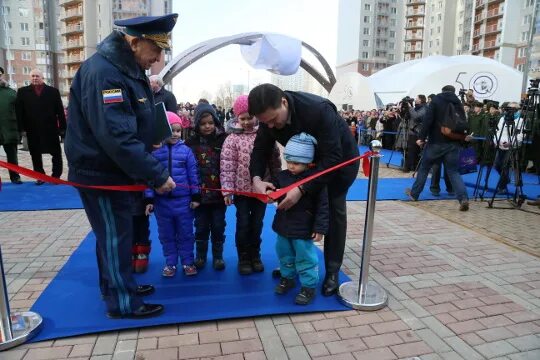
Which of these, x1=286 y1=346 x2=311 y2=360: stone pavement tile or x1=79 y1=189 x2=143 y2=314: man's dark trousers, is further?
x1=79 y1=189 x2=143 y2=314: man's dark trousers

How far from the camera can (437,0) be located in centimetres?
7331

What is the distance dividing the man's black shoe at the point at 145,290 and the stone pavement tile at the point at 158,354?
79cm

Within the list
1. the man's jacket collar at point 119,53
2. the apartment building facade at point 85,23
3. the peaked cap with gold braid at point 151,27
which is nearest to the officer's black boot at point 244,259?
the man's jacket collar at point 119,53

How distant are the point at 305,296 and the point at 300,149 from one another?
114cm

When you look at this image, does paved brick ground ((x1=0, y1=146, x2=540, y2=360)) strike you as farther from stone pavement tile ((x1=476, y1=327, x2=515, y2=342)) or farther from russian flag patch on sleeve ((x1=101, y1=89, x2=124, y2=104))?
russian flag patch on sleeve ((x1=101, y1=89, x2=124, y2=104))

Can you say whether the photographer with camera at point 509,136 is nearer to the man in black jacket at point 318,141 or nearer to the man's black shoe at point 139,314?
the man in black jacket at point 318,141

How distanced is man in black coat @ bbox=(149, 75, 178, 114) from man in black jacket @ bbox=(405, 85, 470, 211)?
4.12m

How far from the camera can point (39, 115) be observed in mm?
7574

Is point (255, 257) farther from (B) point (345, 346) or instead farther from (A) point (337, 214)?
(B) point (345, 346)

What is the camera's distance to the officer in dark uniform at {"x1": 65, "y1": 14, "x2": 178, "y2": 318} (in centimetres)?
244

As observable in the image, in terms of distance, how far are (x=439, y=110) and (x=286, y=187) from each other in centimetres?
466

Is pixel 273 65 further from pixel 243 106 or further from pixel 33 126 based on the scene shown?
pixel 243 106

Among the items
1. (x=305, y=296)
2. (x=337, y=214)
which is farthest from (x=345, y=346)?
(x=337, y=214)

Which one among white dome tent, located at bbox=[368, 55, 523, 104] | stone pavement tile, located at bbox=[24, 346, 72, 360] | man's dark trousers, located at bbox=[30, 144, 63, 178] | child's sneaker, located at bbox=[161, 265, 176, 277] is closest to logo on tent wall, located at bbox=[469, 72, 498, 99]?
white dome tent, located at bbox=[368, 55, 523, 104]
